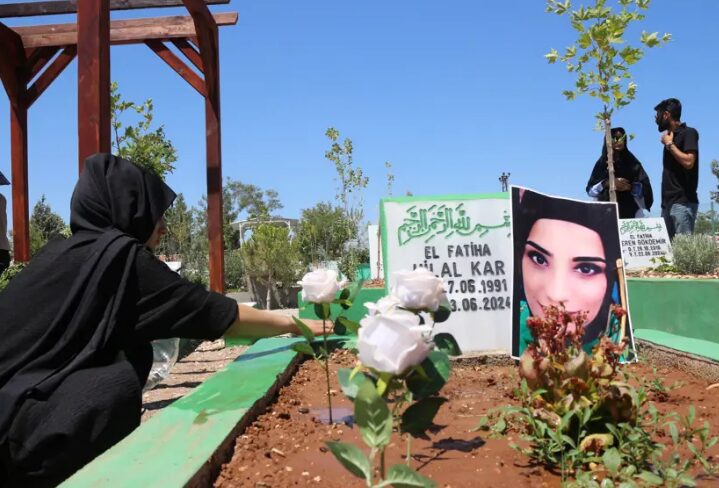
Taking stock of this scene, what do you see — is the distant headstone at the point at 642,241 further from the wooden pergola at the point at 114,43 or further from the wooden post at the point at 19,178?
the wooden post at the point at 19,178

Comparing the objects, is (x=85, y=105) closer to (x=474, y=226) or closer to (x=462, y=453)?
(x=474, y=226)

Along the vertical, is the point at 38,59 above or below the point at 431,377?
above

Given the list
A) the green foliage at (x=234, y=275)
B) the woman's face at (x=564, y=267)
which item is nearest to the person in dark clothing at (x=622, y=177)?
the woman's face at (x=564, y=267)

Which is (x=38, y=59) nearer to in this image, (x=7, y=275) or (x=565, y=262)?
(x=7, y=275)

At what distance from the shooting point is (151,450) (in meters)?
1.69

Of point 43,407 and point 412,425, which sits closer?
point 412,425

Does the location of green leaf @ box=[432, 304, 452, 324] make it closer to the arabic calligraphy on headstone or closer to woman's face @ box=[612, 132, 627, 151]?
the arabic calligraphy on headstone

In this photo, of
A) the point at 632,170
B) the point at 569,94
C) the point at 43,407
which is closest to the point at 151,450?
the point at 43,407

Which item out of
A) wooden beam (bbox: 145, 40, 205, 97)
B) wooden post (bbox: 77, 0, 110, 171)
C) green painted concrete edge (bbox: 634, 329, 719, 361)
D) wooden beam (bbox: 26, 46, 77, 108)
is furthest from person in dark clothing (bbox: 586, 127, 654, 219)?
wooden beam (bbox: 26, 46, 77, 108)

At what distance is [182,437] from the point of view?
182cm

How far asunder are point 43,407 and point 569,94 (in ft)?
19.5

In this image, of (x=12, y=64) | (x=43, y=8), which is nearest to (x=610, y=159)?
(x=43, y=8)

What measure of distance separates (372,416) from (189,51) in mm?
7264

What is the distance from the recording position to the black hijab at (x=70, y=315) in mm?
1956
